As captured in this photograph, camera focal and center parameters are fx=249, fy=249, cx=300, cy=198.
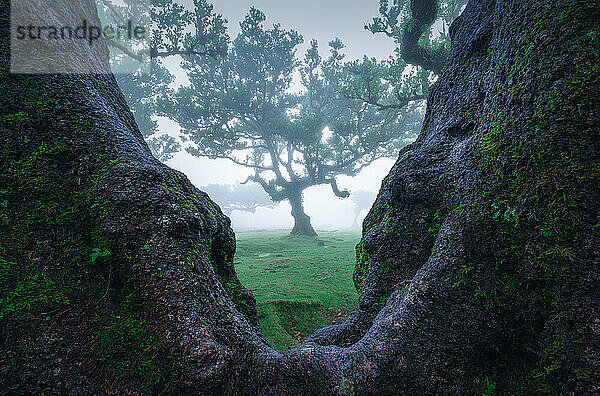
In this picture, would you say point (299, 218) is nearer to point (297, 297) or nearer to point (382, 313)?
point (297, 297)

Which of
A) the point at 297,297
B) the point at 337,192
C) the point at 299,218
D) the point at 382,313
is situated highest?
the point at 337,192

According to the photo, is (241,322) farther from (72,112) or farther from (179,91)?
(179,91)

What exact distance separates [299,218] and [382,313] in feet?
75.5

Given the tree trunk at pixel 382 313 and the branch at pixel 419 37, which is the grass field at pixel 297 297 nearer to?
the tree trunk at pixel 382 313

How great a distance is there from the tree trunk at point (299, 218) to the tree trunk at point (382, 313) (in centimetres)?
2284

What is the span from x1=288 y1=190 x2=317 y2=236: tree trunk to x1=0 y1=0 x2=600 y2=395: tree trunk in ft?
74.9

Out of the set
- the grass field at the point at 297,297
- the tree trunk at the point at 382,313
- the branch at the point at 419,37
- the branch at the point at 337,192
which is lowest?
the grass field at the point at 297,297

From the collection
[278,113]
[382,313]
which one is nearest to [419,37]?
[382,313]

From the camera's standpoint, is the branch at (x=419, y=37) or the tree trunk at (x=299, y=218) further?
the tree trunk at (x=299, y=218)

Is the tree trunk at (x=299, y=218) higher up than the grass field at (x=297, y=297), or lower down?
higher up

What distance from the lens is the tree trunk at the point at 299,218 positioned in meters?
25.2

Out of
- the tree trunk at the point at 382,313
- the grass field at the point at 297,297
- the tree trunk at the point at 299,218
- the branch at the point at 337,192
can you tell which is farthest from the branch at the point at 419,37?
the tree trunk at the point at 299,218

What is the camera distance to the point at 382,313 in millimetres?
2621

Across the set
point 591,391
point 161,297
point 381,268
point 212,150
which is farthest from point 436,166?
point 212,150
